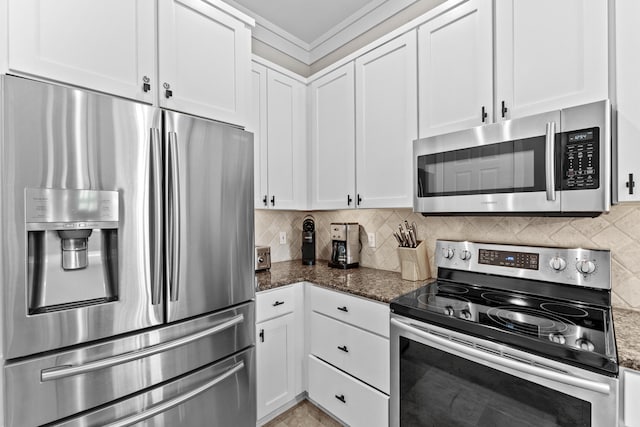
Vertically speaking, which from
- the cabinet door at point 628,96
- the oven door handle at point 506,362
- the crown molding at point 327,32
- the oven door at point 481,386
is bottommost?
the oven door at point 481,386

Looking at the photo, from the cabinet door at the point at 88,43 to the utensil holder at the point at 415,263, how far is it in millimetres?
1667

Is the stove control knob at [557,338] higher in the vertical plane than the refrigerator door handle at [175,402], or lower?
higher

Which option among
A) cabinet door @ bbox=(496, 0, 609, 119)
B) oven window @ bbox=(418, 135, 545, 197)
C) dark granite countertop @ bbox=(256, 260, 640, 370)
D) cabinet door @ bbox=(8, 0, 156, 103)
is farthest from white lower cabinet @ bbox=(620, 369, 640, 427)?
cabinet door @ bbox=(8, 0, 156, 103)

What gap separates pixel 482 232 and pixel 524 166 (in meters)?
0.58

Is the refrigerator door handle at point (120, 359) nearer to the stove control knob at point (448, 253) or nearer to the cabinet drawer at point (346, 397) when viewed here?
the cabinet drawer at point (346, 397)

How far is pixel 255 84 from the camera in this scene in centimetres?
214

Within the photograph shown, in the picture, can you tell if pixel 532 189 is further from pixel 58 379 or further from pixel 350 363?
pixel 58 379

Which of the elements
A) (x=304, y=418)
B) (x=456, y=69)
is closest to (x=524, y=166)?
(x=456, y=69)

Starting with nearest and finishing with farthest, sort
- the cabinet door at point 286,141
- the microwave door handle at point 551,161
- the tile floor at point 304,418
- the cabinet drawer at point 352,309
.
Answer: the microwave door handle at point 551,161 < the cabinet drawer at point 352,309 < the tile floor at point 304,418 < the cabinet door at point 286,141

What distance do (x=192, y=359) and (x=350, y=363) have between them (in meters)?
0.90

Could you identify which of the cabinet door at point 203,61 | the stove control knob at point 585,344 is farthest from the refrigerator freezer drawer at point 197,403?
the stove control knob at point 585,344

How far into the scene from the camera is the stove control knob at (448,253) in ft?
6.05

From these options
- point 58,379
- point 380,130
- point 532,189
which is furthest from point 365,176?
point 58,379

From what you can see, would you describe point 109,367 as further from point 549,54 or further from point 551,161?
point 549,54
